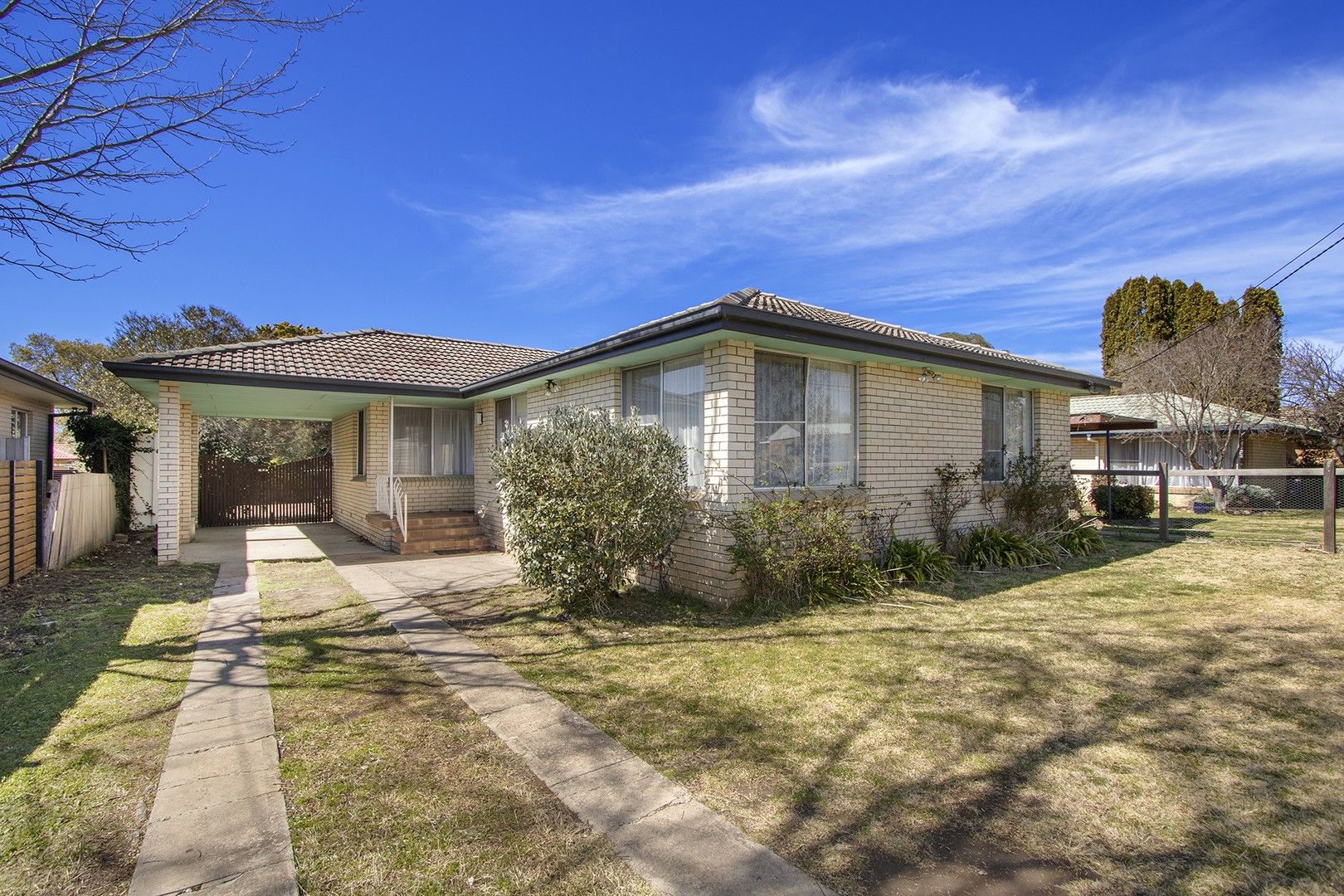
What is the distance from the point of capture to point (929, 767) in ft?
11.1

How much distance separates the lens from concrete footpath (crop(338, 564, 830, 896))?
8.18ft

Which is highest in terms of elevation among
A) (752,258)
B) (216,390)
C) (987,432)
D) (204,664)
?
(752,258)

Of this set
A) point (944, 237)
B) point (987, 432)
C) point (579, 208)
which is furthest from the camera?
point (944, 237)

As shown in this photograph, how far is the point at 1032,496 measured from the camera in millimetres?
10258

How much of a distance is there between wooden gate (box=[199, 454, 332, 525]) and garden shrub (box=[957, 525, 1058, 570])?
667 inches

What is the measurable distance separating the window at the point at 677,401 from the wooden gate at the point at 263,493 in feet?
45.1

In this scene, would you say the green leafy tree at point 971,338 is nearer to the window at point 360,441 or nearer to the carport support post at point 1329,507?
the carport support post at point 1329,507

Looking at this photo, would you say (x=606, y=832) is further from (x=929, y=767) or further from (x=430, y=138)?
(x=430, y=138)

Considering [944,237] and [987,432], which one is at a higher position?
[944,237]

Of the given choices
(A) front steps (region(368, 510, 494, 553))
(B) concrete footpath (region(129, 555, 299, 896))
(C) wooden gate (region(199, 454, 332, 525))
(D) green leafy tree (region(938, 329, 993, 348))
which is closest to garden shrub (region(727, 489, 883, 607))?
(B) concrete footpath (region(129, 555, 299, 896))

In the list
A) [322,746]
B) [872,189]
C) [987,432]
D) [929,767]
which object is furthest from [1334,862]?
[872,189]

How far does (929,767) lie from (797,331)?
4462 millimetres

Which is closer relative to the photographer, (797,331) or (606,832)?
(606,832)

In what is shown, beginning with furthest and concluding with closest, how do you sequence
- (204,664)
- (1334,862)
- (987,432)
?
(987,432) → (204,664) → (1334,862)
